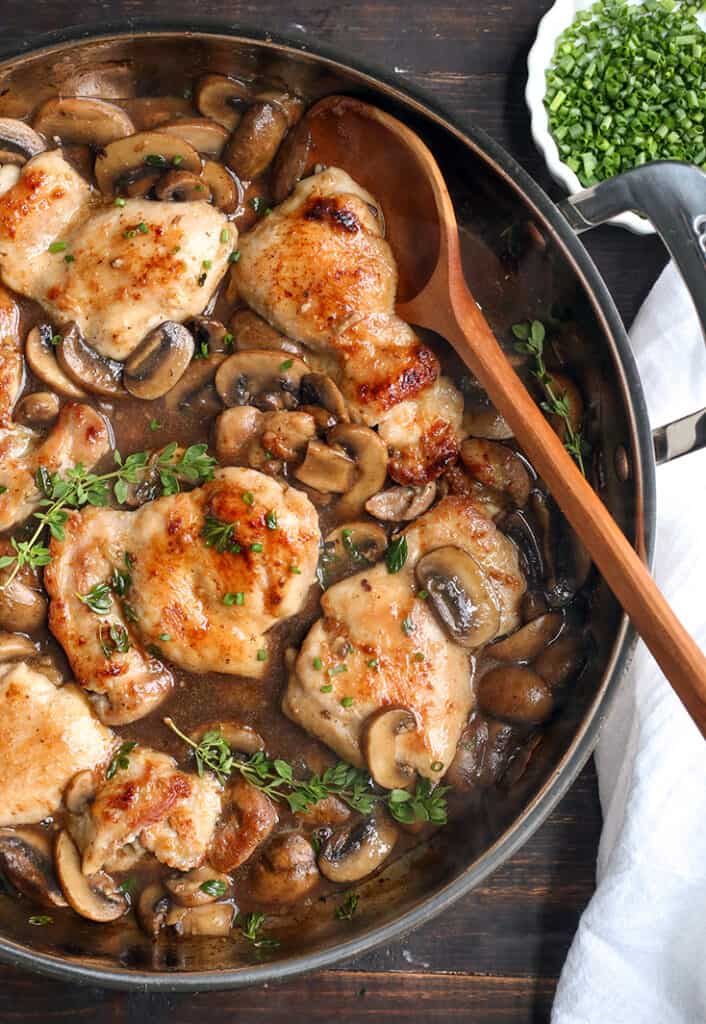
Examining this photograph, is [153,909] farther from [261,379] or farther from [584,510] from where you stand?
[584,510]

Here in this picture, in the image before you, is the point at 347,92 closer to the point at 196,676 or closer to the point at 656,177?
the point at 656,177

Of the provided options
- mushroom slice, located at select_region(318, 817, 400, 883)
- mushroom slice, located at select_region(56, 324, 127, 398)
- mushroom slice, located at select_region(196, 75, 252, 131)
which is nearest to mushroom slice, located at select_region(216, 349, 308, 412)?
mushroom slice, located at select_region(56, 324, 127, 398)

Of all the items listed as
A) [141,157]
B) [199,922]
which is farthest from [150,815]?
[141,157]

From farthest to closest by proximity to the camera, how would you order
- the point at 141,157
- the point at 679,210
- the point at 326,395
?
the point at 141,157, the point at 326,395, the point at 679,210

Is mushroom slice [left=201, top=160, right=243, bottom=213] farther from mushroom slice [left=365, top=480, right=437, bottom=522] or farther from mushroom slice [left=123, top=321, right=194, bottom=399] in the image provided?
mushroom slice [left=365, top=480, right=437, bottom=522]

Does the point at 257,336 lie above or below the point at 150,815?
above

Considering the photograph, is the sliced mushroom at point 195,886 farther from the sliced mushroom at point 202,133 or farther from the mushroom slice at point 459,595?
the sliced mushroom at point 202,133
